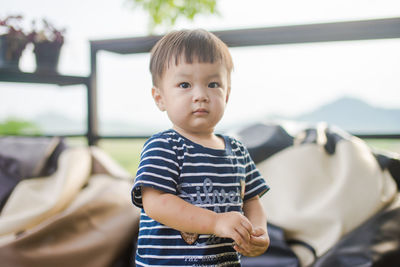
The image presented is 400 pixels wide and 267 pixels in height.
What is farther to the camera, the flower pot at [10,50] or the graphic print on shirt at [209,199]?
the flower pot at [10,50]

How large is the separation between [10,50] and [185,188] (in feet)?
5.07

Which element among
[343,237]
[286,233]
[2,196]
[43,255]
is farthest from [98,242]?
[343,237]

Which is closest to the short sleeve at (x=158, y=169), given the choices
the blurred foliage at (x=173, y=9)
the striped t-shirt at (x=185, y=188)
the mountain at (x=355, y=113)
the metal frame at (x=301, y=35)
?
the striped t-shirt at (x=185, y=188)

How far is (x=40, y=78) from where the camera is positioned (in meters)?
1.99

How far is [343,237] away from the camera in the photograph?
1.28m

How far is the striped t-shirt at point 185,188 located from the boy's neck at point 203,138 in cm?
2

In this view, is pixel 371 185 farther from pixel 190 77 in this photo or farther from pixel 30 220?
pixel 30 220

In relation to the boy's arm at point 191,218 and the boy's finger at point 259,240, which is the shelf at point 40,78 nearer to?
the boy's arm at point 191,218

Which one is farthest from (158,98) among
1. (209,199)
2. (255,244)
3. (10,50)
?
(10,50)

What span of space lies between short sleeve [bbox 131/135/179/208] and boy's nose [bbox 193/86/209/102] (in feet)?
0.28

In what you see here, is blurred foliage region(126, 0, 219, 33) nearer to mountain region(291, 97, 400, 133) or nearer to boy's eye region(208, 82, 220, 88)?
mountain region(291, 97, 400, 133)

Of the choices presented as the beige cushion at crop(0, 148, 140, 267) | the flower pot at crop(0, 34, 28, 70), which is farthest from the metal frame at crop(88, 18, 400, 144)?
the beige cushion at crop(0, 148, 140, 267)

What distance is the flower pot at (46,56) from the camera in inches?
77.3

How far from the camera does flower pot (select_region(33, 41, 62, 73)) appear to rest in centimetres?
196
